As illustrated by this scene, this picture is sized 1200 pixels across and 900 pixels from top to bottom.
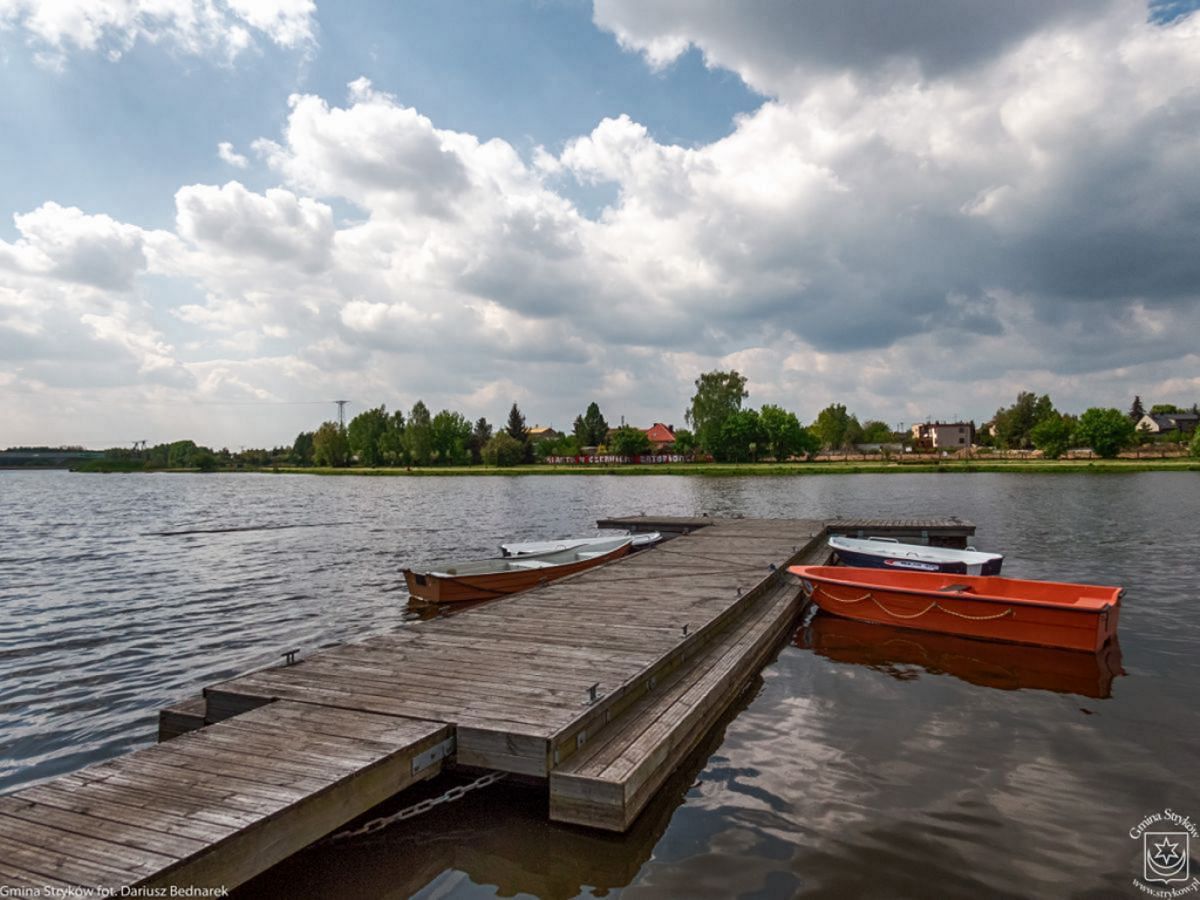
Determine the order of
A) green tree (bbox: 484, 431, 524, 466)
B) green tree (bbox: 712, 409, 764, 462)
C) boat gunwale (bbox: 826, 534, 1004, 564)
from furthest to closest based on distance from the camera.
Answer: green tree (bbox: 484, 431, 524, 466)
green tree (bbox: 712, 409, 764, 462)
boat gunwale (bbox: 826, 534, 1004, 564)

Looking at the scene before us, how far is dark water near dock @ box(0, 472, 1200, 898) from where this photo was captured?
581 cm

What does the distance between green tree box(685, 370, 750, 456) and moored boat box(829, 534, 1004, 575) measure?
97483 millimetres

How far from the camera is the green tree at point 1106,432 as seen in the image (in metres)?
103

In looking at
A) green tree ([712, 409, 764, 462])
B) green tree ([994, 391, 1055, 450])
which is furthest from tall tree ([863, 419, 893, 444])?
green tree ([712, 409, 764, 462])

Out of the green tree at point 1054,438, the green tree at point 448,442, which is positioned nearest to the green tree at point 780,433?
the green tree at point 1054,438

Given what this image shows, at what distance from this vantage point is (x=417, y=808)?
251 inches

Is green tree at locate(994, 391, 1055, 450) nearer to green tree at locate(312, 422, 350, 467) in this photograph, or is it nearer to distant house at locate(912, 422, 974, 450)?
distant house at locate(912, 422, 974, 450)

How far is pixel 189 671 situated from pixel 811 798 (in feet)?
35.8

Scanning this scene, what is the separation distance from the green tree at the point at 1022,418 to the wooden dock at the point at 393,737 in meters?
140

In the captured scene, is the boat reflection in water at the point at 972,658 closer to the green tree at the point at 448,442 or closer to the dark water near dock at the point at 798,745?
the dark water near dock at the point at 798,745

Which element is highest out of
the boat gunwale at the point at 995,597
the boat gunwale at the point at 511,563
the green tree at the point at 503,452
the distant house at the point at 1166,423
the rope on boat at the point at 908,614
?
the distant house at the point at 1166,423

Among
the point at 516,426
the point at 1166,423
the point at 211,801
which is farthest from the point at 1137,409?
the point at 211,801

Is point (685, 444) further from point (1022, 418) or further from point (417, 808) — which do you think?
point (417, 808)

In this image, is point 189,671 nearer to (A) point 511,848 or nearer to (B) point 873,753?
(A) point 511,848
